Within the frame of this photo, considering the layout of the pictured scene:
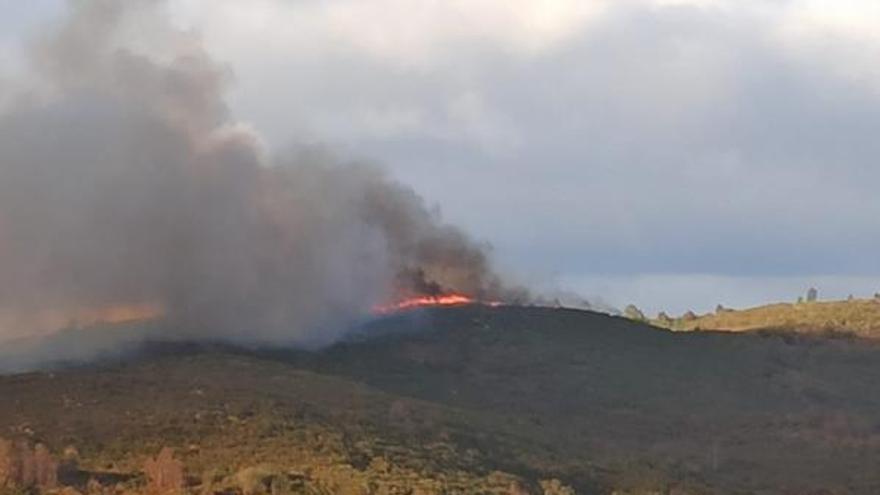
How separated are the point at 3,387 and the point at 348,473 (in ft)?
67.4

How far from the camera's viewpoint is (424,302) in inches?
4628

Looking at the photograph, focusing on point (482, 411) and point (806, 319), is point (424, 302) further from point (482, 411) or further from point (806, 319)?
point (806, 319)

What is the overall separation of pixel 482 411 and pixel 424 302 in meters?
24.2

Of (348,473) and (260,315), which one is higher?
(260,315)

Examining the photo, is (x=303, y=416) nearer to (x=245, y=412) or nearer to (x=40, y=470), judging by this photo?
(x=245, y=412)

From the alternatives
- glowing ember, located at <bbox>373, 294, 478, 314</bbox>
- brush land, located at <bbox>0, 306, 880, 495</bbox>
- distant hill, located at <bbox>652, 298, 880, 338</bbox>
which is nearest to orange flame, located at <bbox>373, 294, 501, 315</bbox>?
glowing ember, located at <bbox>373, 294, 478, 314</bbox>

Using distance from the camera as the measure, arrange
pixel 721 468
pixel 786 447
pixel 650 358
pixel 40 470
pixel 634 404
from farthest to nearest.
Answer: pixel 650 358 < pixel 634 404 < pixel 786 447 < pixel 721 468 < pixel 40 470

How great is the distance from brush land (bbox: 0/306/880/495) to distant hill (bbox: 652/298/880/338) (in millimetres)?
10260

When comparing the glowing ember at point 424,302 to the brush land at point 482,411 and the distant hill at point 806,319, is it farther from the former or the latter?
the distant hill at point 806,319

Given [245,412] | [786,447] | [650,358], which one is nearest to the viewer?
[245,412]

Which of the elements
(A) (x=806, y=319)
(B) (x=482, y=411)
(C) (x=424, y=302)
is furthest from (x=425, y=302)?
(A) (x=806, y=319)

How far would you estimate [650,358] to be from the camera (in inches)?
4427

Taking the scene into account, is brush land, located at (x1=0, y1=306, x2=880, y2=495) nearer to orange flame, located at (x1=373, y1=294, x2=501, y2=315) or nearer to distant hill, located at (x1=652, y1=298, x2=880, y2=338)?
orange flame, located at (x1=373, y1=294, x2=501, y2=315)

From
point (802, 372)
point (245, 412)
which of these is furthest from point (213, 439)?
point (802, 372)
